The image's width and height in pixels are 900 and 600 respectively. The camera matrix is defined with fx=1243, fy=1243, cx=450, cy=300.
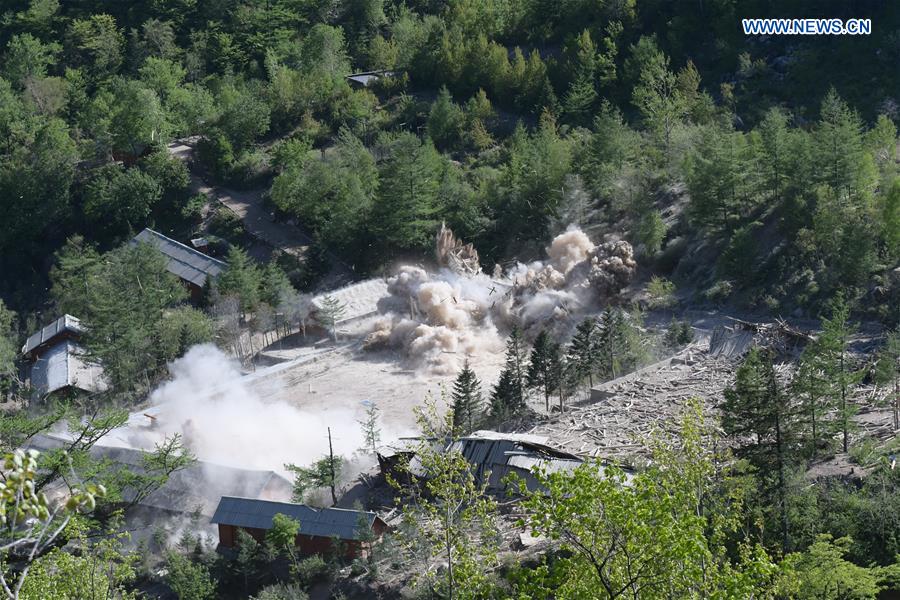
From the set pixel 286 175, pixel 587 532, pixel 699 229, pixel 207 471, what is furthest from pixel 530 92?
pixel 587 532

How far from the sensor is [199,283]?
6072 cm

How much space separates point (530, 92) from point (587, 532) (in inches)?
2292

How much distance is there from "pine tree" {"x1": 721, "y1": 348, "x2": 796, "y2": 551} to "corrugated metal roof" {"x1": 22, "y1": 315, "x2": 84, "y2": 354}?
37433mm

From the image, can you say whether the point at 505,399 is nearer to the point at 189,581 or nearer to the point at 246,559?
the point at 246,559

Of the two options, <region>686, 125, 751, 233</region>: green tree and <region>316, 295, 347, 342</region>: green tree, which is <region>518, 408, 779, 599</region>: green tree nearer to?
<region>686, 125, 751, 233</region>: green tree

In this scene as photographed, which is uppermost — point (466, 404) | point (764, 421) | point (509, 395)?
point (764, 421)

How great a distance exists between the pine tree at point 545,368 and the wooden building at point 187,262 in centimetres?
2335

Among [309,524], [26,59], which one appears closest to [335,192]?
[309,524]

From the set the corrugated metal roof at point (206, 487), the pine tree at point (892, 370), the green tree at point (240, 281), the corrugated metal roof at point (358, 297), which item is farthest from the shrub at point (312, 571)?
the green tree at point (240, 281)

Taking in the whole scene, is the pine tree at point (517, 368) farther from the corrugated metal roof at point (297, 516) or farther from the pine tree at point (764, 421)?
the pine tree at point (764, 421)

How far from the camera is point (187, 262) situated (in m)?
62.8

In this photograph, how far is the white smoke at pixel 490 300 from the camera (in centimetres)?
4912

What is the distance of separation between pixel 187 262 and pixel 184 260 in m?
0.34

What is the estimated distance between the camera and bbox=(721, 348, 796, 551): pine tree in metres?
28.2
